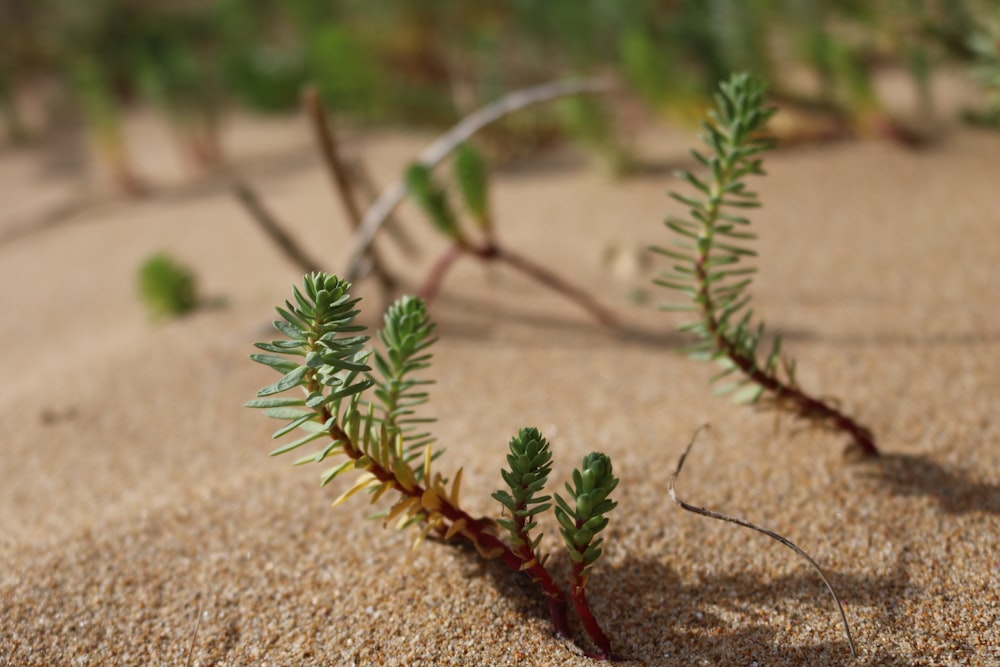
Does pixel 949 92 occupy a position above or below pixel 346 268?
above

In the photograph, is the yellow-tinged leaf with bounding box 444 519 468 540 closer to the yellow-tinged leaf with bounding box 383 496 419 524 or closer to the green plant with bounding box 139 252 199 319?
the yellow-tinged leaf with bounding box 383 496 419 524

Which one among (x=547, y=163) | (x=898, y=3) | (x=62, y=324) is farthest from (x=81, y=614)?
(x=898, y=3)

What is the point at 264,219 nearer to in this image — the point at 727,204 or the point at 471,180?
the point at 471,180

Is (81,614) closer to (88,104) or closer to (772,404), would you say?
(772,404)

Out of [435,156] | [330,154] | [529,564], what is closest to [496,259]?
[435,156]

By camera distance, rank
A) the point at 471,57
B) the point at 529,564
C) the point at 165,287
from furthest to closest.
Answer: the point at 471,57, the point at 165,287, the point at 529,564
